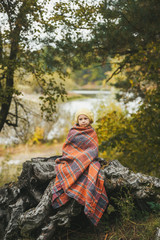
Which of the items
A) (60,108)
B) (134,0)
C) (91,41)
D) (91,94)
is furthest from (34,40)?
(91,94)

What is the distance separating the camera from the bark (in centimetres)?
242

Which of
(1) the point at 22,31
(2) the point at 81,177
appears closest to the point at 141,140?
(2) the point at 81,177

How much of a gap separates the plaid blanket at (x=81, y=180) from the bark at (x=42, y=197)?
11 cm

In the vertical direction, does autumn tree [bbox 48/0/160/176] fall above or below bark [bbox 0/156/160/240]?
above

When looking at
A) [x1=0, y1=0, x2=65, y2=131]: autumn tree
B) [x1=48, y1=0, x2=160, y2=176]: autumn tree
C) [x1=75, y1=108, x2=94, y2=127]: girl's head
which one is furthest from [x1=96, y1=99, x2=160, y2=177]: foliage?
[x1=0, y1=0, x2=65, y2=131]: autumn tree

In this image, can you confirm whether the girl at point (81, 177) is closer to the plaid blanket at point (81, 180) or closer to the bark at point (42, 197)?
the plaid blanket at point (81, 180)

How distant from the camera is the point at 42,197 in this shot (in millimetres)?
2570

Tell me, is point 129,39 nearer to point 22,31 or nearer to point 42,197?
point 22,31

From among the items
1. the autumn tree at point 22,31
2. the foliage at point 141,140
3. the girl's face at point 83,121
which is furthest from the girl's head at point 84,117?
the autumn tree at point 22,31

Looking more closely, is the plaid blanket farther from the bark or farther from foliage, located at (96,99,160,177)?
foliage, located at (96,99,160,177)

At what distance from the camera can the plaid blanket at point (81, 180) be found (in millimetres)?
2416

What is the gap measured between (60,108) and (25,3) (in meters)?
10.1

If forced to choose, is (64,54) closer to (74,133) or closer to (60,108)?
(74,133)

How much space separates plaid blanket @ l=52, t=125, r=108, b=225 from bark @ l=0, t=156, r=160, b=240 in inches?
4.4
